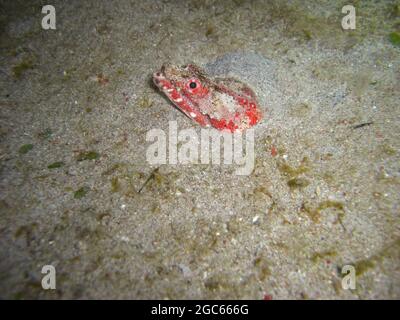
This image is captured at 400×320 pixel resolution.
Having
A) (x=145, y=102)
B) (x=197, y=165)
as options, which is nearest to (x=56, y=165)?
(x=145, y=102)

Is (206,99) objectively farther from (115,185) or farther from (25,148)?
(25,148)

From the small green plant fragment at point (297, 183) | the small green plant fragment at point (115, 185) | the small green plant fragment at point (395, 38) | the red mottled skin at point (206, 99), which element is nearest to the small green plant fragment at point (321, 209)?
the small green plant fragment at point (297, 183)

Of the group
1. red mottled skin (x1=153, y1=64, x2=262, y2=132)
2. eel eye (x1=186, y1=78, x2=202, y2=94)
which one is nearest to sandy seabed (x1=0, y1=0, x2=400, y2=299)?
red mottled skin (x1=153, y1=64, x2=262, y2=132)

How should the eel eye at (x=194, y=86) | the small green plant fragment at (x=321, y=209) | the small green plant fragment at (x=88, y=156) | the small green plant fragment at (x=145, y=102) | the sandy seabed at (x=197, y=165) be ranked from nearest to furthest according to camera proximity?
the sandy seabed at (x=197, y=165) < the small green plant fragment at (x=321, y=209) < the small green plant fragment at (x=88, y=156) < the eel eye at (x=194, y=86) < the small green plant fragment at (x=145, y=102)

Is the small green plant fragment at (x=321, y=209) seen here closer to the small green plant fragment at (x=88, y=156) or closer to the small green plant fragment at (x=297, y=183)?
the small green plant fragment at (x=297, y=183)

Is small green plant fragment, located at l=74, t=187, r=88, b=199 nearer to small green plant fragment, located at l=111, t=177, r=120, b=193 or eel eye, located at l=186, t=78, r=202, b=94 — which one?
small green plant fragment, located at l=111, t=177, r=120, b=193
